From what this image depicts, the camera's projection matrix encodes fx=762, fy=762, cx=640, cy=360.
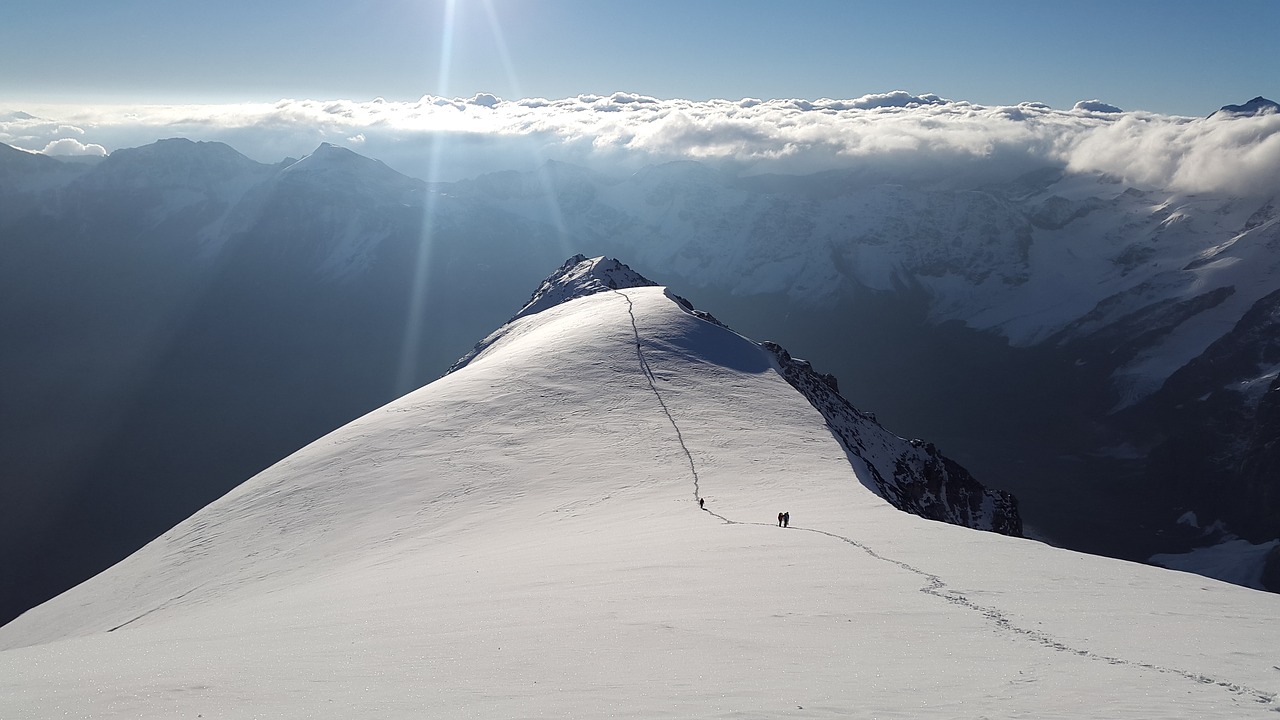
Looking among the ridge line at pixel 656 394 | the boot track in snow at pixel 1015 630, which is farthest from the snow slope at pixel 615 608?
the ridge line at pixel 656 394

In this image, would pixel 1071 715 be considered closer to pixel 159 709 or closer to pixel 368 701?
A: pixel 368 701

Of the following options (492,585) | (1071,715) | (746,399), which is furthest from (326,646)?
(746,399)

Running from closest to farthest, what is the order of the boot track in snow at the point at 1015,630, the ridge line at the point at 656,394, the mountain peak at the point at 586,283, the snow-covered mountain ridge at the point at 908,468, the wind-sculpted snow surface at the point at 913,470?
the boot track in snow at the point at 1015,630
the ridge line at the point at 656,394
the snow-covered mountain ridge at the point at 908,468
the wind-sculpted snow surface at the point at 913,470
the mountain peak at the point at 586,283

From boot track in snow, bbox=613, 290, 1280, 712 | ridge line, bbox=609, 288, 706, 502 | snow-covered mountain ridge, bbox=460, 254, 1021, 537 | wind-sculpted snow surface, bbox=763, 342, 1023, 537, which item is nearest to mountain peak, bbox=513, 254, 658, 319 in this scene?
ridge line, bbox=609, 288, 706, 502

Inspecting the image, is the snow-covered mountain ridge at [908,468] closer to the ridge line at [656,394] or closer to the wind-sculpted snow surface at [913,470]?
the wind-sculpted snow surface at [913,470]

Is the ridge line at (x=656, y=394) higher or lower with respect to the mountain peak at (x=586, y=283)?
lower

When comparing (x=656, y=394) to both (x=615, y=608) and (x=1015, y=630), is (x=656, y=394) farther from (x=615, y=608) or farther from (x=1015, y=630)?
(x=1015, y=630)

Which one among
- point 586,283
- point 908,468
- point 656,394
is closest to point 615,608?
point 656,394
